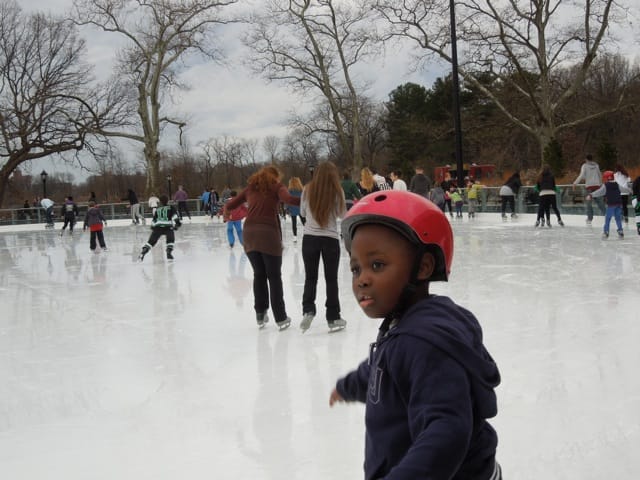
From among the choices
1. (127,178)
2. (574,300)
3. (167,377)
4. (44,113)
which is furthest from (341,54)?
(127,178)

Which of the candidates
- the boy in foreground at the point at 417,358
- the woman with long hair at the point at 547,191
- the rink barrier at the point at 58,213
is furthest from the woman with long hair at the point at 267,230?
the rink barrier at the point at 58,213

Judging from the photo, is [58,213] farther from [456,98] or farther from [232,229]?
[232,229]

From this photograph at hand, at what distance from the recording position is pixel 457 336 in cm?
125

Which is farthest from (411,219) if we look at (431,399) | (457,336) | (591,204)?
(591,204)

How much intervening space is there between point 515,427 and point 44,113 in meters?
31.9

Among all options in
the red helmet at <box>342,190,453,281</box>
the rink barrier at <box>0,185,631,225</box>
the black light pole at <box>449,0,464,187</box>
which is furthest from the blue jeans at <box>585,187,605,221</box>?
the red helmet at <box>342,190,453,281</box>

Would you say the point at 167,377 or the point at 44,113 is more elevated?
the point at 44,113

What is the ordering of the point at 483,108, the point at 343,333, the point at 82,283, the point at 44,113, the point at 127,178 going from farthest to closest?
the point at 127,178 → the point at 483,108 → the point at 44,113 → the point at 82,283 → the point at 343,333

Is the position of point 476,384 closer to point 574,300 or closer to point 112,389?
point 112,389

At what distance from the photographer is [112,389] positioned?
4.17 m

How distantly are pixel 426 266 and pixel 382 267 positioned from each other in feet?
0.30

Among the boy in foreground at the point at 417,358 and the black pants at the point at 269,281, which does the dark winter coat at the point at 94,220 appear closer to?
the black pants at the point at 269,281

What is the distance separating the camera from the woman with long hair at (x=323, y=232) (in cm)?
521

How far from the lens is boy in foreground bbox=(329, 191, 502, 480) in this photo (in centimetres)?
117
